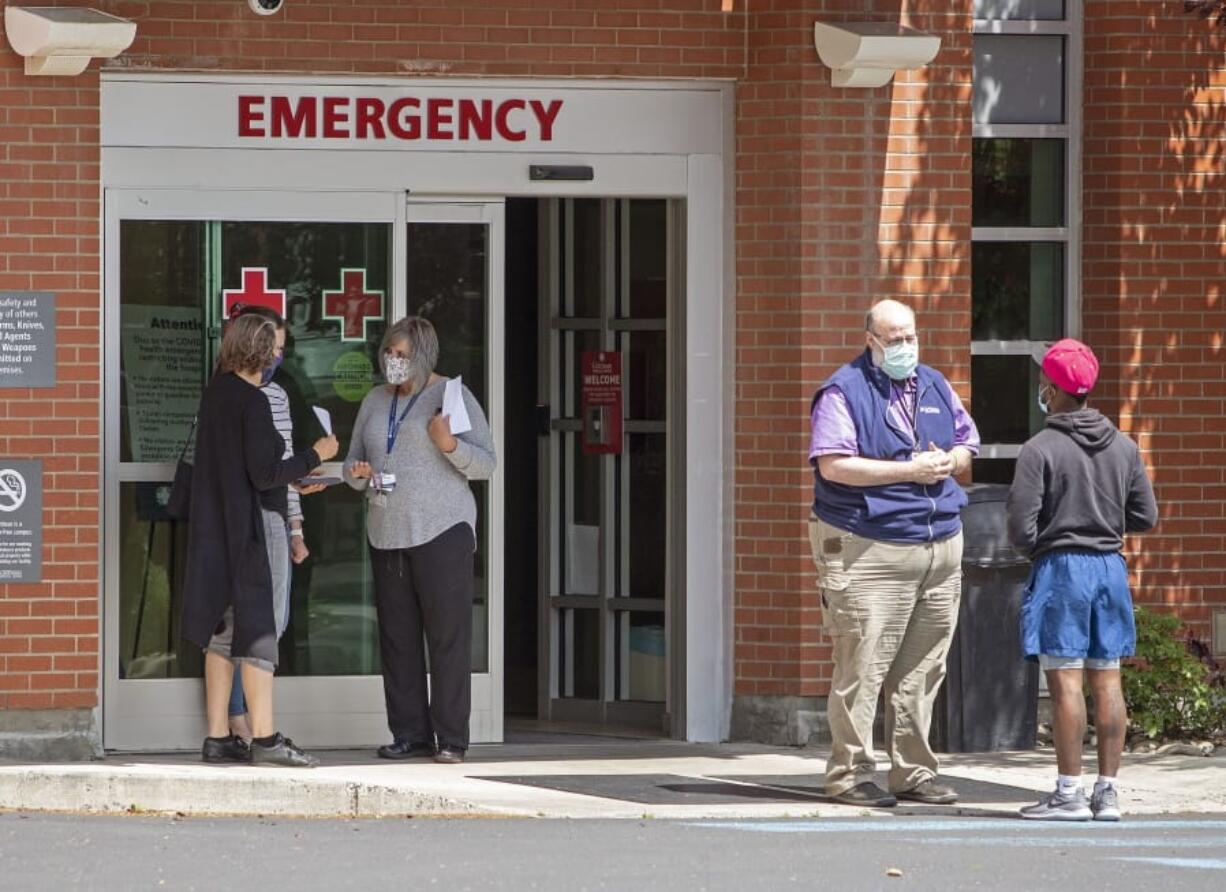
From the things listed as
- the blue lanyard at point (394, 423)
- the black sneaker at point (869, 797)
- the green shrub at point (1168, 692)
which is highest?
the blue lanyard at point (394, 423)

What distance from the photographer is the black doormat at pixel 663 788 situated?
31.6 ft

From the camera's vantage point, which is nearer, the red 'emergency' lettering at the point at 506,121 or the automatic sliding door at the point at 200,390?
the automatic sliding door at the point at 200,390

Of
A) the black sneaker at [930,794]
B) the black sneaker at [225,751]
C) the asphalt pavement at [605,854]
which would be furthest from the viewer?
the black sneaker at [225,751]

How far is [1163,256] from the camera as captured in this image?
11.9 m

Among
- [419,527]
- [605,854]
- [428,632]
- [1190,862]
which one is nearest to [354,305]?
[419,527]

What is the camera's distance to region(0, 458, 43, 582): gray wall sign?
10703 mm

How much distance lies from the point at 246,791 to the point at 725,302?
3.41 meters

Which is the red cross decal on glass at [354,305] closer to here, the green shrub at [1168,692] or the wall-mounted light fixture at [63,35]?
the wall-mounted light fixture at [63,35]

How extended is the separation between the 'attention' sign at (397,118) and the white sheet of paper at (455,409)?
131 cm

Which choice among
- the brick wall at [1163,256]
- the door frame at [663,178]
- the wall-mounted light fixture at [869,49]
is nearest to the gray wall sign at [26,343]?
the door frame at [663,178]

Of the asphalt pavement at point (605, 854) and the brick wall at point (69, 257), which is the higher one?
the brick wall at point (69, 257)

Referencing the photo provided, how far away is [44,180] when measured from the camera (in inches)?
424

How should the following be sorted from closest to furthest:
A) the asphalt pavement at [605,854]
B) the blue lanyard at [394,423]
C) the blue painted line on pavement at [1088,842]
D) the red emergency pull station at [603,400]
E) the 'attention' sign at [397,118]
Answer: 1. the asphalt pavement at [605,854]
2. the blue painted line on pavement at [1088,842]
3. the blue lanyard at [394,423]
4. the 'attention' sign at [397,118]
5. the red emergency pull station at [603,400]

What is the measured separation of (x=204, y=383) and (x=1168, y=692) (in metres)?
4.49
